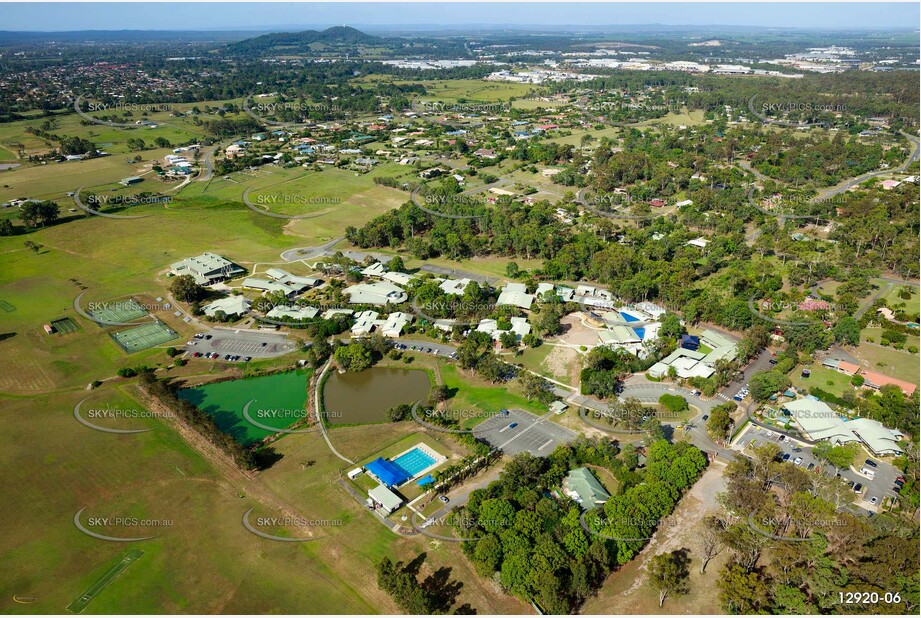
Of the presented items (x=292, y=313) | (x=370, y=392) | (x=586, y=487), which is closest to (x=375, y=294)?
(x=292, y=313)

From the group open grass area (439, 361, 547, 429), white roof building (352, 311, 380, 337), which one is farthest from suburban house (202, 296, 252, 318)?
open grass area (439, 361, 547, 429)

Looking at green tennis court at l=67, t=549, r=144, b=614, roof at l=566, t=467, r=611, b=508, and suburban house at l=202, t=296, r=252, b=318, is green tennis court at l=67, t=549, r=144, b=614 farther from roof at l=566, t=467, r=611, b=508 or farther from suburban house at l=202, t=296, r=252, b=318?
suburban house at l=202, t=296, r=252, b=318

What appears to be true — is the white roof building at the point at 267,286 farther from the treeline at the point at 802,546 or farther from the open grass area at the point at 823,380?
the open grass area at the point at 823,380

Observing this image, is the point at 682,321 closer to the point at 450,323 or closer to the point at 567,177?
the point at 450,323

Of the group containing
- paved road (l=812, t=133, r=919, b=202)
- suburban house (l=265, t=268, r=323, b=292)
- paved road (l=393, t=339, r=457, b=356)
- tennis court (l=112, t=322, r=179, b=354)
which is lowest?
tennis court (l=112, t=322, r=179, b=354)

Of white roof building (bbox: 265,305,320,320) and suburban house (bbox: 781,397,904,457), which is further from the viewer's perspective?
white roof building (bbox: 265,305,320,320)

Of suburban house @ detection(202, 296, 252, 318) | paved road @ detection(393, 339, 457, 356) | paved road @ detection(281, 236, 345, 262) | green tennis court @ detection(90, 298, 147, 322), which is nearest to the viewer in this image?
paved road @ detection(393, 339, 457, 356)

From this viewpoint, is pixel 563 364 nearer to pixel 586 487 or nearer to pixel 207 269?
pixel 586 487
